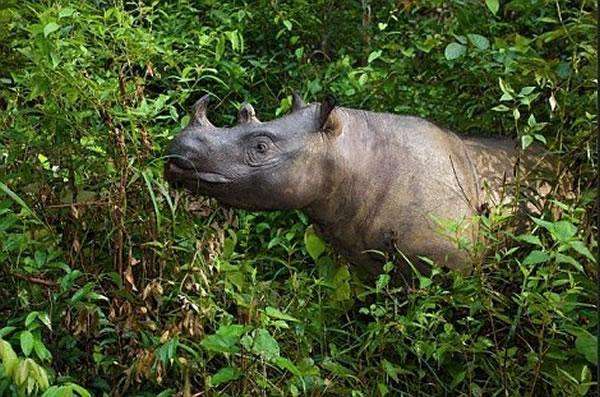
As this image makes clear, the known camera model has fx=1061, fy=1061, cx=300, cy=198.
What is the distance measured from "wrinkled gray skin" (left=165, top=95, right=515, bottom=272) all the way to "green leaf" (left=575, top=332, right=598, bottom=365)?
0.71 m

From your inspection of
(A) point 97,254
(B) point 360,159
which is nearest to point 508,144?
(B) point 360,159

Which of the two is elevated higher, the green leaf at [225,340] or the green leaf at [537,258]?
the green leaf at [537,258]

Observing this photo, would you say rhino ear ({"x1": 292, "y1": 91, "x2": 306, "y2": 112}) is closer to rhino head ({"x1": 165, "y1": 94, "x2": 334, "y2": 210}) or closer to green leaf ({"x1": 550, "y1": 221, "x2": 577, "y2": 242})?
rhino head ({"x1": 165, "y1": 94, "x2": 334, "y2": 210})

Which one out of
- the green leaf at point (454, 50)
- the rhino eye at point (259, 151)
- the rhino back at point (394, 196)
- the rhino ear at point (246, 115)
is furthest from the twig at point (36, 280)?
the green leaf at point (454, 50)

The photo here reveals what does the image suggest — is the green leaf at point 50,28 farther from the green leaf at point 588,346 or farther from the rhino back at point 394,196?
the green leaf at point 588,346

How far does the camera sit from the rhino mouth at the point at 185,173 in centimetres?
360

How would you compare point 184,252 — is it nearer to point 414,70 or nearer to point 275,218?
point 275,218

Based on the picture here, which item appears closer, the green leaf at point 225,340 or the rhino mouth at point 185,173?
the green leaf at point 225,340

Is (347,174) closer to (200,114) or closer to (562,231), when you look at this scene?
(200,114)

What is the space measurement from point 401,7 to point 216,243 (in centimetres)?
255

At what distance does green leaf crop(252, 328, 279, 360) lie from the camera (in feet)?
9.77

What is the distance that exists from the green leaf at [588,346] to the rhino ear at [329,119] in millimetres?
1233

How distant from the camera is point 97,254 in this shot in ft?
11.8

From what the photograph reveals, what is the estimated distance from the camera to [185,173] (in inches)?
142
